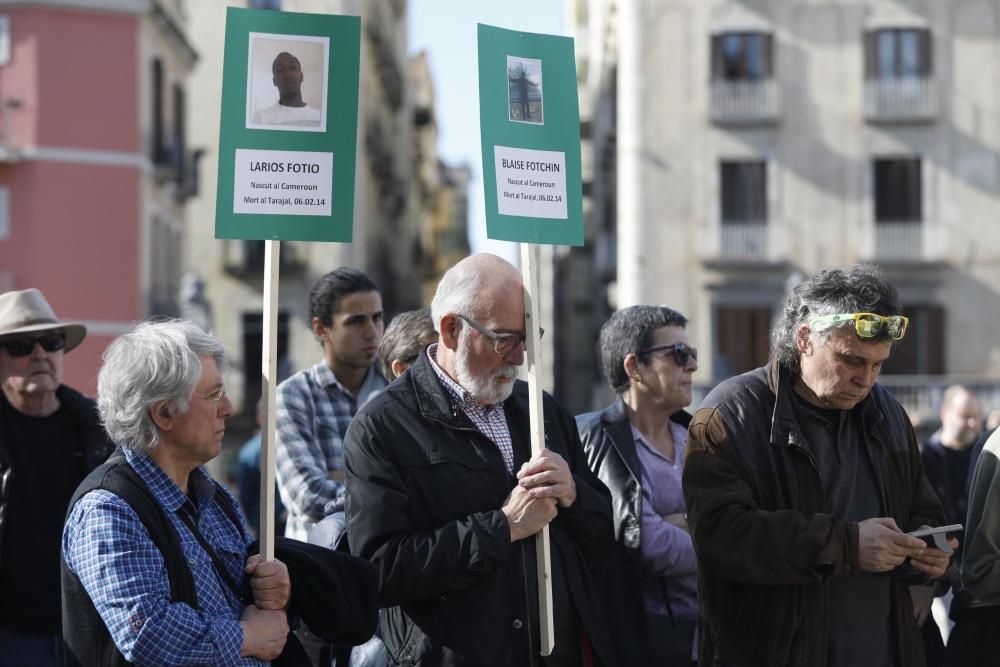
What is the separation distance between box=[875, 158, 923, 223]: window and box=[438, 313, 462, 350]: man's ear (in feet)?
90.0

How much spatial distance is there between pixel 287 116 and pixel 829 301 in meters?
1.83

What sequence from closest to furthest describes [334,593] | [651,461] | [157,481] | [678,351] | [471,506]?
[157,481] < [334,593] < [471,506] < [651,461] < [678,351]

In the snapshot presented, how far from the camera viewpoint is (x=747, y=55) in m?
31.2

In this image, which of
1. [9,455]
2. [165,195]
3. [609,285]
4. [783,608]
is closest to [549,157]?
[783,608]

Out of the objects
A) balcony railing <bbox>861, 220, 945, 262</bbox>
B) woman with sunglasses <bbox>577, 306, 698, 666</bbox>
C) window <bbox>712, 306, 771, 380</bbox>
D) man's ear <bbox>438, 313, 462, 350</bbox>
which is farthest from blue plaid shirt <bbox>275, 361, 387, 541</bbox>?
balcony railing <bbox>861, 220, 945, 262</bbox>

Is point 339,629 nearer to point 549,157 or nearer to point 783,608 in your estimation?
point 783,608

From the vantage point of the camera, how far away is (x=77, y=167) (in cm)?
3106

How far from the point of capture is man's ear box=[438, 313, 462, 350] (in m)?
4.80

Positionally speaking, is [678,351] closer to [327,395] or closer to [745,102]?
[327,395]

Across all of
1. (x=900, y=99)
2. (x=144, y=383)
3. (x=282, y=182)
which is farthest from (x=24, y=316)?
(x=900, y=99)

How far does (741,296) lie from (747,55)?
5053 mm

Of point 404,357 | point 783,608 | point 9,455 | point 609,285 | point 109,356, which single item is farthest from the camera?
point 609,285

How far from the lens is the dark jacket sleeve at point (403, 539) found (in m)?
4.47

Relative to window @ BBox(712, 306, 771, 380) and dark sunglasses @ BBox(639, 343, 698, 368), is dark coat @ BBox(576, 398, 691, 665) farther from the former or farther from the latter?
window @ BBox(712, 306, 771, 380)
